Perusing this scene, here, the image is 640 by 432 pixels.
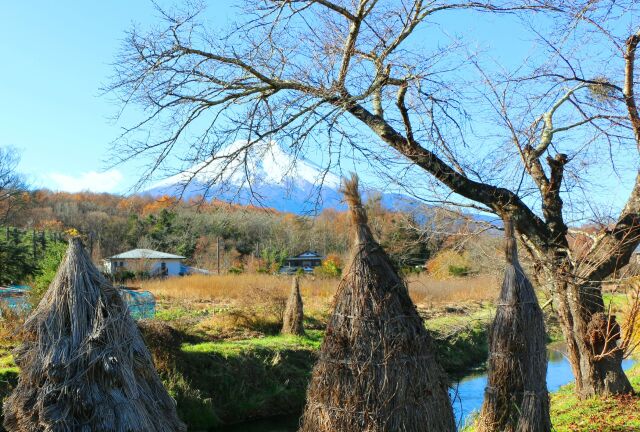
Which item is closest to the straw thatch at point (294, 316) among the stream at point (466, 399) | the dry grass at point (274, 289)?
the dry grass at point (274, 289)

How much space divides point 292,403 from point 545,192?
30.0ft

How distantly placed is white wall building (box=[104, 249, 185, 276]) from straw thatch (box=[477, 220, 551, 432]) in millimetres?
29327

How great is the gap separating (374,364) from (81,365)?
7.32ft

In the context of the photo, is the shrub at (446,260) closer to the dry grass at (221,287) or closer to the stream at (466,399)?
the stream at (466,399)

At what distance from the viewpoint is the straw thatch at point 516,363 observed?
6.46 m

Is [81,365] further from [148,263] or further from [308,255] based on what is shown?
[308,255]

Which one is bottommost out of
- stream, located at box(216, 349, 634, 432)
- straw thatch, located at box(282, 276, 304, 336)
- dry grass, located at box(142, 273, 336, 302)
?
stream, located at box(216, 349, 634, 432)

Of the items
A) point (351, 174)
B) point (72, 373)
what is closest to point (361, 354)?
point (351, 174)

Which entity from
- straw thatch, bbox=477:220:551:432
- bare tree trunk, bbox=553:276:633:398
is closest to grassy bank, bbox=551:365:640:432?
bare tree trunk, bbox=553:276:633:398

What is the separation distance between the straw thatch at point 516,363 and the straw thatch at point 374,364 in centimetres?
187

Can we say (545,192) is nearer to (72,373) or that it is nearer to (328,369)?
(328,369)

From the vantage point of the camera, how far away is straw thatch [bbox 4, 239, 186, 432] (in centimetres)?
492

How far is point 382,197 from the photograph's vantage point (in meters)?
9.04

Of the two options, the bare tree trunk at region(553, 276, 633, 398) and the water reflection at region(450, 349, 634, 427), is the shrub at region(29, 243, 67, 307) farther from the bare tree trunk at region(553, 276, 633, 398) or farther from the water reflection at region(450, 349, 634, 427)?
the bare tree trunk at region(553, 276, 633, 398)
